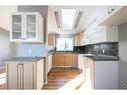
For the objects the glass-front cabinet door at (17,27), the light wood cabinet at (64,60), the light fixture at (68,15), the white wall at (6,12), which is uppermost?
the white wall at (6,12)

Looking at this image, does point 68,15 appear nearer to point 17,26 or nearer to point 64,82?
point 17,26

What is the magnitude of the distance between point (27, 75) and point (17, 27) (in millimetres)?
1258

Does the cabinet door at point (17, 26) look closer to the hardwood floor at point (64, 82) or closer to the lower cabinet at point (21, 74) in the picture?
the lower cabinet at point (21, 74)

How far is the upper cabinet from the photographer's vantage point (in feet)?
12.4

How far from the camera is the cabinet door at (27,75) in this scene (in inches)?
128

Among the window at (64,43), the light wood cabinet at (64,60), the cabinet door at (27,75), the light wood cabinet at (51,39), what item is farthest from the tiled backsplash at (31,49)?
the window at (64,43)

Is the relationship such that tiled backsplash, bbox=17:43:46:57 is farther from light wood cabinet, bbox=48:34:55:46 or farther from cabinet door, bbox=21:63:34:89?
light wood cabinet, bbox=48:34:55:46

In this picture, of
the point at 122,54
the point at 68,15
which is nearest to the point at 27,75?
the point at 122,54

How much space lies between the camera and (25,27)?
3.81m

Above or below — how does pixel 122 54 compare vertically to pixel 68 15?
below

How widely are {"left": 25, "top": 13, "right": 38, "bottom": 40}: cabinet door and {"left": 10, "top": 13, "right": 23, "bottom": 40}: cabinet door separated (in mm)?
144

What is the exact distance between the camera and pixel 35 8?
4.43 m

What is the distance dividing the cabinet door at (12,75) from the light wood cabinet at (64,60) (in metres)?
5.62
